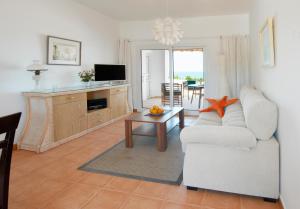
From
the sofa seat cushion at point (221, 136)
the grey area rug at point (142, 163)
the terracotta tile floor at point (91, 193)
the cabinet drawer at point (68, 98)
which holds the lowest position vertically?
the terracotta tile floor at point (91, 193)

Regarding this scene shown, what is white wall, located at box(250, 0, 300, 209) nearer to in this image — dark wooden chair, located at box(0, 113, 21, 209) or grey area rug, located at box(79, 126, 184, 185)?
grey area rug, located at box(79, 126, 184, 185)

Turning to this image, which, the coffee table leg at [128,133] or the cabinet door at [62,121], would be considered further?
the cabinet door at [62,121]

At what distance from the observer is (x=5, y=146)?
4.48 ft

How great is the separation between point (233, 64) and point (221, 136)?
4338 millimetres

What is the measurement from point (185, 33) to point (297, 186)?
214 inches

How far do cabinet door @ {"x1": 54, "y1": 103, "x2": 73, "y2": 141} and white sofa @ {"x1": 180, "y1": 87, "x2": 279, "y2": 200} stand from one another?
243 centimetres

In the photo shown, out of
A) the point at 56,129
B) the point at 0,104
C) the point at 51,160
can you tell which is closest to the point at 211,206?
the point at 51,160

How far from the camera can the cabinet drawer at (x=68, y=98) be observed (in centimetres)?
406

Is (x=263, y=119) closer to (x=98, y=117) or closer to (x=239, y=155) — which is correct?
(x=239, y=155)

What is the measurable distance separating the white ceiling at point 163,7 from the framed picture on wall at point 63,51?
3.12 feet

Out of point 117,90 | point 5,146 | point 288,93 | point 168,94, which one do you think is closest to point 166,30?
point 117,90

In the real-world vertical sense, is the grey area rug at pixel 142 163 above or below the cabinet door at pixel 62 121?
below

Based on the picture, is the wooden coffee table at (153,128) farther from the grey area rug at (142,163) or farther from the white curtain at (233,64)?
the white curtain at (233,64)

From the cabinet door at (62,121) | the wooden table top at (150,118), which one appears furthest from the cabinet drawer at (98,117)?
the wooden table top at (150,118)
